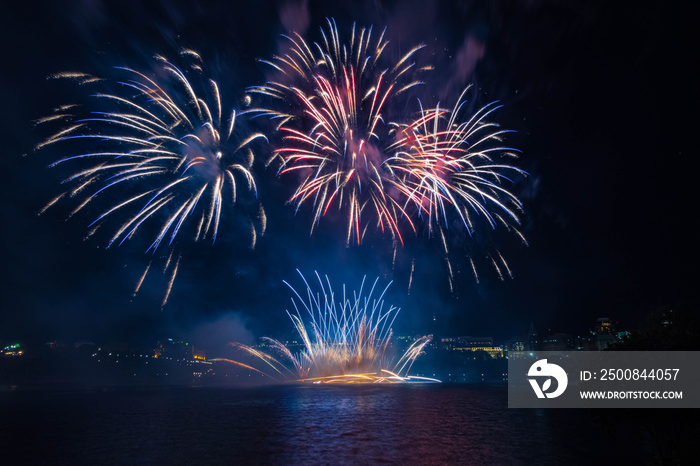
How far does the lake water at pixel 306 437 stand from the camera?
1908 centimetres

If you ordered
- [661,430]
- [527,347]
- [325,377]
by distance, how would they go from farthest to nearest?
[527,347] < [325,377] < [661,430]

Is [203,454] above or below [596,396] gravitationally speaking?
below

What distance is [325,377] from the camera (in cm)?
10662

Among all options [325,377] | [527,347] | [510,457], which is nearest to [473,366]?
[527,347]

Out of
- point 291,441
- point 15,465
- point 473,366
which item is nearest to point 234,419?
point 291,441

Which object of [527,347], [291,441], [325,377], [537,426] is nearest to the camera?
[291,441]

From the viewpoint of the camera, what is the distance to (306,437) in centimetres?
2381

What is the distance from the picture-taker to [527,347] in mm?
190875

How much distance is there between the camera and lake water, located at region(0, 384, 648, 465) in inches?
751

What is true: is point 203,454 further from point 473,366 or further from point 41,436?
point 473,366

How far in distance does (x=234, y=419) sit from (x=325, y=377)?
7864 centimetres

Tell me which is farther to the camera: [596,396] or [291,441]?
[291,441]

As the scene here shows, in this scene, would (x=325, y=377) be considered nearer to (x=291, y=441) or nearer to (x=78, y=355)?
(x=291, y=441)

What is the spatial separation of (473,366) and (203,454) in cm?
16842
